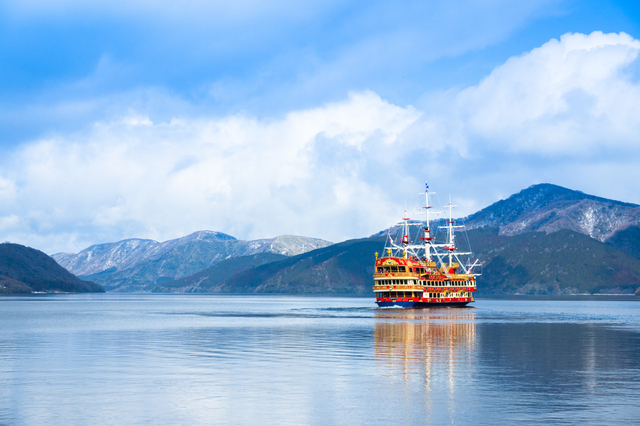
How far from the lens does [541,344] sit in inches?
2945

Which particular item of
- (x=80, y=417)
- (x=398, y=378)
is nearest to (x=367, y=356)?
(x=398, y=378)

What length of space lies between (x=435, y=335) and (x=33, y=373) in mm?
51442

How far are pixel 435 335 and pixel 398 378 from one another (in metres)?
42.2

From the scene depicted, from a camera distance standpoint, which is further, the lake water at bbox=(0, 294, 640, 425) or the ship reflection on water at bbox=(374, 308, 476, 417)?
the ship reflection on water at bbox=(374, 308, 476, 417)

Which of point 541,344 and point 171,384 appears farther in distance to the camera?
point 541,344

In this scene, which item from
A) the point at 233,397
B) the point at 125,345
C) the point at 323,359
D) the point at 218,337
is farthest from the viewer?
the point at 218,337

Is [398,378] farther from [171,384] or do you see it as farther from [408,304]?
[408,304]

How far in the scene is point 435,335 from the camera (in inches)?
3413

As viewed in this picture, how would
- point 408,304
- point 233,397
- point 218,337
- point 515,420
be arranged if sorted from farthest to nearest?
1. point 408,304
2. point 218,337
3. point 233,397
4. point 515,420


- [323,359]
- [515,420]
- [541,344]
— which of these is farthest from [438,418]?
[541,344]

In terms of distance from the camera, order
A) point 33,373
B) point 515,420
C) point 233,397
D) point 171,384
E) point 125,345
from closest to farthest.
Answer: point 515,420 → point 233,397 → point 171,384 → point 33,373 → point 125,345

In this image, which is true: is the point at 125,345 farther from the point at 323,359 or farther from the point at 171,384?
the point at 171,384

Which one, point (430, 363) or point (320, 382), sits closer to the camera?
point (320, 382)

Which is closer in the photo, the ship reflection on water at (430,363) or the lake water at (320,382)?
the lake water at (320,382)
